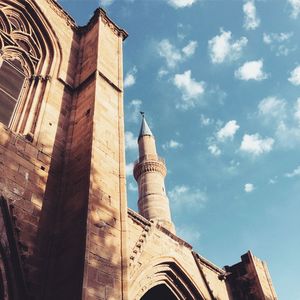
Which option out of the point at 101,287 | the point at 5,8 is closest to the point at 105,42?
the point at 5,8

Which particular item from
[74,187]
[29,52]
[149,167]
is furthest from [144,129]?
[74,187]

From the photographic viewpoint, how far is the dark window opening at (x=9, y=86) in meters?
6.29

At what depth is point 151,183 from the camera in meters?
16.9

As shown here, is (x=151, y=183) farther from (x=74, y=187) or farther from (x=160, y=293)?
(x=74, y=187)

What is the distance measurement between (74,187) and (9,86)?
104 inches

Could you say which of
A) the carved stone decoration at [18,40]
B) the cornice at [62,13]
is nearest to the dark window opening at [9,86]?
the carved stone decoration at [18,40]

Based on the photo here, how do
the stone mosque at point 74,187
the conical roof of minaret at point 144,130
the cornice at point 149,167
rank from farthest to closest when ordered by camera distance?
the conical roof of minaret at point 144,130 < the cornice at point 149,167 < the stone mosque at point 74,187

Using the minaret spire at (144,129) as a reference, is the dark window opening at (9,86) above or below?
below

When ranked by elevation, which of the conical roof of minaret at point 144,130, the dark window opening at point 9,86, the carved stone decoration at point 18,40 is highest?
the conical roof of minaret at point 144,130

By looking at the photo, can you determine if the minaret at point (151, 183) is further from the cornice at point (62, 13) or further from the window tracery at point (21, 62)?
the window tracery at point (21, 62)

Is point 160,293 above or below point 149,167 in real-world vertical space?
below

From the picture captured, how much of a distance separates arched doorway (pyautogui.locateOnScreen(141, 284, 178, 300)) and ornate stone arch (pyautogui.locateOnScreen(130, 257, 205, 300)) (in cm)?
8

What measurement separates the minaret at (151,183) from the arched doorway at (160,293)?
21.3 feet

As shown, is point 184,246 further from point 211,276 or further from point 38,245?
point 38,245
